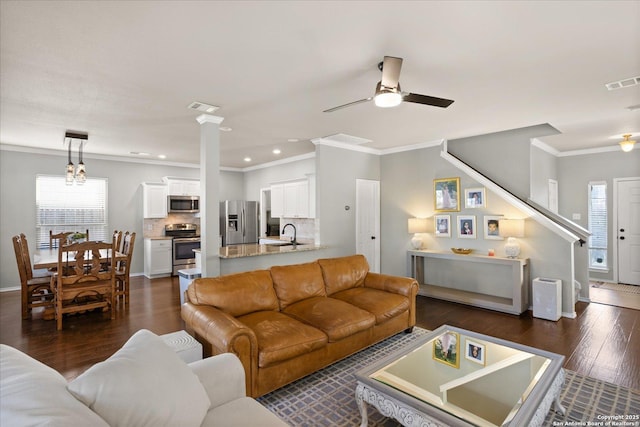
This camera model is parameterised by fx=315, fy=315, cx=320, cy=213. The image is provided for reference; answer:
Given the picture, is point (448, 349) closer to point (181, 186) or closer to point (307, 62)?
point (307, 62)

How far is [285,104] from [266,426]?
10.4ft

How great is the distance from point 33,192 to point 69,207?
64cm

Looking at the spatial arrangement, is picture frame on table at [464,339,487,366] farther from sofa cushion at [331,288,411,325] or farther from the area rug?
sofa cushion at [331,288,411,325]

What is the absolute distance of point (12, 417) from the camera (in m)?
0.91

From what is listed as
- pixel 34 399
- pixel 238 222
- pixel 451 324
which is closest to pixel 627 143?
pixel 451 324

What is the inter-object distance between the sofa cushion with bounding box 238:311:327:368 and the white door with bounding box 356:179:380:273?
11.2ft

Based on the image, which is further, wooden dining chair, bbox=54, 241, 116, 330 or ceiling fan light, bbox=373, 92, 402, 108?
wooden dining chair, bbox=54, 241, 116, 330

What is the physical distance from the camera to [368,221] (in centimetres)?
638

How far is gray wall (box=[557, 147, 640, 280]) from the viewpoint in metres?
6.20

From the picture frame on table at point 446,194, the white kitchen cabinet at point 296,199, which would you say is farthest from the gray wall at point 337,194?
the picture frame on table at point 446,194

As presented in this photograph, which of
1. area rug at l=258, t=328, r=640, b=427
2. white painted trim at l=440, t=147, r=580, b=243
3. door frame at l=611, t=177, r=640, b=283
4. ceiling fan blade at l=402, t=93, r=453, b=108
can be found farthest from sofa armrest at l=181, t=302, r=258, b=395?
door frame at l=611, t=177, r=640, b=283

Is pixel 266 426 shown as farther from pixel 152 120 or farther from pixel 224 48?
pixel 152 120

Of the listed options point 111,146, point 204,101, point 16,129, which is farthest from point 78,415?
point 111,146

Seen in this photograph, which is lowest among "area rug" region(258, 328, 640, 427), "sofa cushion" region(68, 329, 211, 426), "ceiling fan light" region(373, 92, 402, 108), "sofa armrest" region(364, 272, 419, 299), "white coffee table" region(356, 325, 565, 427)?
"area rug" region(258, 328, 640, 427)
